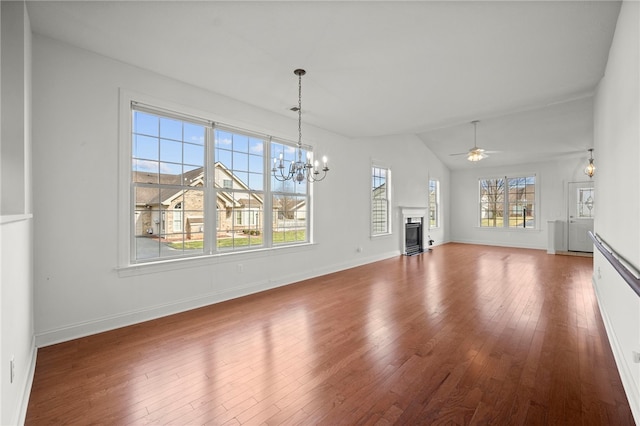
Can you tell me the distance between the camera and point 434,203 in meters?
10.1

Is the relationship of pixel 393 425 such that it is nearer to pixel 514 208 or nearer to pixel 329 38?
pixel 329 38

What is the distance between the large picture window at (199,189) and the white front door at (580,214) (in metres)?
8.59

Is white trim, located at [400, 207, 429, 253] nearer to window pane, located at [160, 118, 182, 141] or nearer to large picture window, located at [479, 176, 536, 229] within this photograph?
large picture window, located at [479, 176, 536, 229]

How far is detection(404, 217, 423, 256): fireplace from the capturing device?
8.20m

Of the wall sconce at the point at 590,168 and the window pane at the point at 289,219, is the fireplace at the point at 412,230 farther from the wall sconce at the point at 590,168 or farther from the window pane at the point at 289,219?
the wall sconce at the point at 590,168

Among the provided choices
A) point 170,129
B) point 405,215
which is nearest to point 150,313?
point 170,129

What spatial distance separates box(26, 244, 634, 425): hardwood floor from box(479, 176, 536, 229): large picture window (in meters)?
6.14

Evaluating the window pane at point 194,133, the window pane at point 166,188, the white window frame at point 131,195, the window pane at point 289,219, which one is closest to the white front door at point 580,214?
the window pane at point 289,219

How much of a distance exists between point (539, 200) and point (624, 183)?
815 centimetres

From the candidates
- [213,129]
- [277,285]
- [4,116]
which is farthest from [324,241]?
[4,116]

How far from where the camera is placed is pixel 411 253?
8.26 metres

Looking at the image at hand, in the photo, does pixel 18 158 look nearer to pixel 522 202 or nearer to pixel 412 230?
pixel 412 230

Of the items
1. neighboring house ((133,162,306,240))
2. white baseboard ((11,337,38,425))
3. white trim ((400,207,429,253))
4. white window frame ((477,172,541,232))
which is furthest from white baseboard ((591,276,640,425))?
white window frame ((477,172,541,232))

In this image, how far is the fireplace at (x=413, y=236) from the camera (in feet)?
26.9
